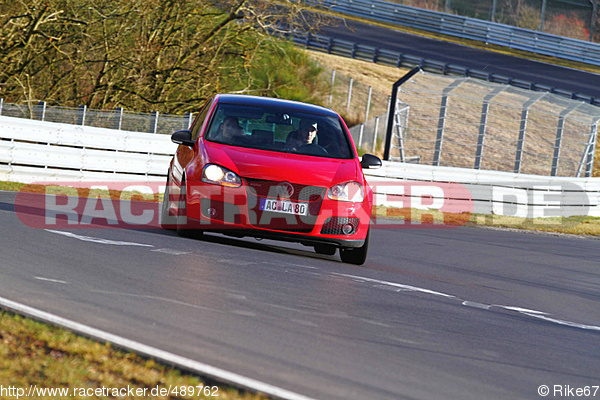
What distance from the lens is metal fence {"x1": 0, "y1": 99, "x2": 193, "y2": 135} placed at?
19.2m

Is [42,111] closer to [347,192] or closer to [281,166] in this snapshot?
[281,166]

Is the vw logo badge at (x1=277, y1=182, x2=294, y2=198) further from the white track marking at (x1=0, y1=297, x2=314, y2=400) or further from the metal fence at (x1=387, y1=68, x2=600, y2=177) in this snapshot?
the metal fence at (x1=387, y1=68, x2=600, y2=177)

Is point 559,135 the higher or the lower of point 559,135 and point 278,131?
the higher

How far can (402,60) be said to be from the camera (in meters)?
43.4

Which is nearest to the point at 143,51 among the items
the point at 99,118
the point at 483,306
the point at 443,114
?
the point at 99,118

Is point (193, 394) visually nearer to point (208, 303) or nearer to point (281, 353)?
point (281, 353)

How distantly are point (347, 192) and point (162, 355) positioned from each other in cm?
458

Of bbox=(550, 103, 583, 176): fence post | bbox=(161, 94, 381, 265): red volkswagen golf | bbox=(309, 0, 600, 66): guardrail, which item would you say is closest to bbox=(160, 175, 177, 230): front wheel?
bbox=(161, 94, 381, 265): red volkswagen golf

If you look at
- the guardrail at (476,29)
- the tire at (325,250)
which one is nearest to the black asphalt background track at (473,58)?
the guardrail at (476,29)

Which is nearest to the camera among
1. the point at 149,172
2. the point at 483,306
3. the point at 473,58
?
the point at 483,306

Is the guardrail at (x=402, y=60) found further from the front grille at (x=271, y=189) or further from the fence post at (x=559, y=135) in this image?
the front grille at (x=271, y=189)

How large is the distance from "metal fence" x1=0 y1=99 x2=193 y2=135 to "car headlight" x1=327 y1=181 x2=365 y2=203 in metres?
11.0

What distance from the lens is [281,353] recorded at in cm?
510

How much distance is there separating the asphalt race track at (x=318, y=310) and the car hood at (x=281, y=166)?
Answer: 854mm
